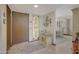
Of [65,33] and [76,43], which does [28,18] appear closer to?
[65,33]

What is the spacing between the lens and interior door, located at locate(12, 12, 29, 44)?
2.61 metres

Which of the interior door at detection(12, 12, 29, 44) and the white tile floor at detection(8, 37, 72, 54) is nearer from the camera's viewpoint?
the white tile floor at detection(8, 37, 72, 54)

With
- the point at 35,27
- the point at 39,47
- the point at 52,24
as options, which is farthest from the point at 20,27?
the point at 52,24

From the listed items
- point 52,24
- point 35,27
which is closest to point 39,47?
point 35,27

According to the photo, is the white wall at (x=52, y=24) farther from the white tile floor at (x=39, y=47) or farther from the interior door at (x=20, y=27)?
the interior door at (x=20, y=27)

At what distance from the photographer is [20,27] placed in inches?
105

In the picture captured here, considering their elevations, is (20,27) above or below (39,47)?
above

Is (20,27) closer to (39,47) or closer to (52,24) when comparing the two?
(39,47)

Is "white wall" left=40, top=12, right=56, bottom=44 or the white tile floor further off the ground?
"white wall" left=40, top=12, right=56, bottom=44

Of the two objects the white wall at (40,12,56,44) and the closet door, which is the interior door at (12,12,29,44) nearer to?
the closet door

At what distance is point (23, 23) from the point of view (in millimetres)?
2658

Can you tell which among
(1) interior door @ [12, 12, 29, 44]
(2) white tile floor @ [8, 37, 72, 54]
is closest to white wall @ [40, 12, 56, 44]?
(2) white tile floor @ [8, 37, 72, 54]

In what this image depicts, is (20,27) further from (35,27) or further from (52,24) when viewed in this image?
(52,24)
